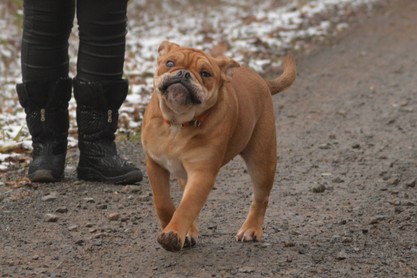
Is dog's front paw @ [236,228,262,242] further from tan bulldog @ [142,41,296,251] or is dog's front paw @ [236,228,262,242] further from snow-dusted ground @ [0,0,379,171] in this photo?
snow-dusted ground @ [0,0,379,171]

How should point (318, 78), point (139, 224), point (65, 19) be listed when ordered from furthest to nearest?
point (318, 78) < point (65, 19) < point (139, 224)

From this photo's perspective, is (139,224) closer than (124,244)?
No

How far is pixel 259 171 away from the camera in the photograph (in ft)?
14.1

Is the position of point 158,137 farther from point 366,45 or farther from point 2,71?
point 366,45

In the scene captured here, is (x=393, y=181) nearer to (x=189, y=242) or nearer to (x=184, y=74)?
(x=189, y=242)

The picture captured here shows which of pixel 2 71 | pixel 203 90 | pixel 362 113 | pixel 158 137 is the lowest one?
pixel 2 71

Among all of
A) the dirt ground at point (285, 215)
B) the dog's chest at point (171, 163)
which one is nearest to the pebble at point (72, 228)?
the dirt ground at point (285, 215)

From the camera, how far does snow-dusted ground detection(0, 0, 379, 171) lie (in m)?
7.75

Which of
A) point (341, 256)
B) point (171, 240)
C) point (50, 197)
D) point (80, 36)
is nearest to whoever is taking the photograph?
point (171, 240)

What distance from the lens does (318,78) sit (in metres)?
9.13

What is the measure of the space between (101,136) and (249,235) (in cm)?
153

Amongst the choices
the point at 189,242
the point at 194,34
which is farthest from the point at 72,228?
the point at 194,34

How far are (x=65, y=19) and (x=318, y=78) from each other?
14.0 feet

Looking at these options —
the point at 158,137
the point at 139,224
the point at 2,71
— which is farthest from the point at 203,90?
the point at 2,71
